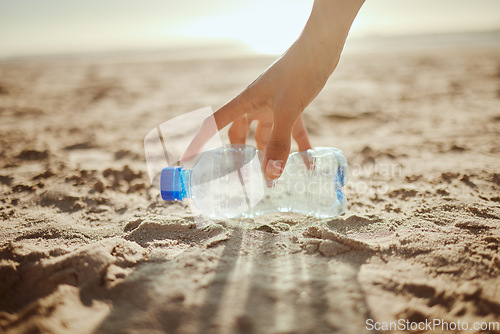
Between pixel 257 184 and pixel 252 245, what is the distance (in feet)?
2.19

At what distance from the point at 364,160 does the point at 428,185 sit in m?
0.56

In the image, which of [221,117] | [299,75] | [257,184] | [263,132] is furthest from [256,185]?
[299,75]

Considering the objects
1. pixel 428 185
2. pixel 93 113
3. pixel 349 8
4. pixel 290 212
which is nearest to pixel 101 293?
pixel 290 212

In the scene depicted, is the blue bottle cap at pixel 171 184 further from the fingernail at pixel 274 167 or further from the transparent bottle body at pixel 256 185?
the fingernail at pixel 274 167

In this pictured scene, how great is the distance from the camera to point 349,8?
144 cm

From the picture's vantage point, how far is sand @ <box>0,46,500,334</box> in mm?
1021

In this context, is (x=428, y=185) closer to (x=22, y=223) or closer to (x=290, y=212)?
(x=290, y=212)

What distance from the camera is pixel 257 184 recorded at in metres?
2.04

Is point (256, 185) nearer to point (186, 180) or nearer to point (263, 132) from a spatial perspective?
point (263, 132)

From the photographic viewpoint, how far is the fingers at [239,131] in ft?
6.15

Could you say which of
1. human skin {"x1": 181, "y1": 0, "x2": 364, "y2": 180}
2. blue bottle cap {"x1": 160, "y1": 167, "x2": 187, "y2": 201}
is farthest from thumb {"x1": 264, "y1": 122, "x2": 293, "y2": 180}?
blue bottle cap {"x1": 160, "y1": 167, "x2": 187, "y2": 201}

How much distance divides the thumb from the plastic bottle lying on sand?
52 cm

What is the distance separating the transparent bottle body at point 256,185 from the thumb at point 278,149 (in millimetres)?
536

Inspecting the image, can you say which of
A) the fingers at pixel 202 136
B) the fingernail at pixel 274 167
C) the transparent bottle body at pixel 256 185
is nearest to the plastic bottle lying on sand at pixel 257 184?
the transparent bottle body at pixel 256 185
